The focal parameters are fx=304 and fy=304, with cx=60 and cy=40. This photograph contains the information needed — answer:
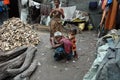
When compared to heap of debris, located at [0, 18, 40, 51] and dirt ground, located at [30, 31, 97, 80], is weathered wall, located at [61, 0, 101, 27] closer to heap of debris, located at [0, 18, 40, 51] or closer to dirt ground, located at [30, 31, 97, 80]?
dirt ground, located at [30, 31, 97, 80]

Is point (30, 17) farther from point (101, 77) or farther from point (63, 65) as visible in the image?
point (101, 77)

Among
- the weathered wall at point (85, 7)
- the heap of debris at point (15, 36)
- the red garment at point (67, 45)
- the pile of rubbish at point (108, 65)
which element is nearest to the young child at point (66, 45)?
the red garment at point (67, 45)

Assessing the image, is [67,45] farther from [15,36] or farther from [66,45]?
[15,36]

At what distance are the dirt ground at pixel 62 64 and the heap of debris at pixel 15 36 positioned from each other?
355 millimetres

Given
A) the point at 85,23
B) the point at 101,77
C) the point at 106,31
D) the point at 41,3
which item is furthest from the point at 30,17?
the point at 101,77

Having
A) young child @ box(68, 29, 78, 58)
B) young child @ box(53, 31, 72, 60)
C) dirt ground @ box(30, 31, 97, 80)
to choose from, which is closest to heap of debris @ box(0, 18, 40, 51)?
dirt ground @ box(30, 31, 97, 80)

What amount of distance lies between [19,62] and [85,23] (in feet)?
13.8

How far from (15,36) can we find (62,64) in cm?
215

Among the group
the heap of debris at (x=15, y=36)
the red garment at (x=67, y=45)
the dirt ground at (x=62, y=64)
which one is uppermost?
the red garment at (x=67, y=45)

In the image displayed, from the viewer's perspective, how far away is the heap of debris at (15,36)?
8.98 metres

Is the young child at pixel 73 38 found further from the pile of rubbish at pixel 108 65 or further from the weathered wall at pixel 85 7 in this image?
the weathered wall at pixel 85 7

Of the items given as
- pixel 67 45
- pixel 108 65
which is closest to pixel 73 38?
pixel 67 45

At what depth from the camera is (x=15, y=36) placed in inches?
364

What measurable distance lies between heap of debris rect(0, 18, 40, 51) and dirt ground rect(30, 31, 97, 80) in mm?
355
